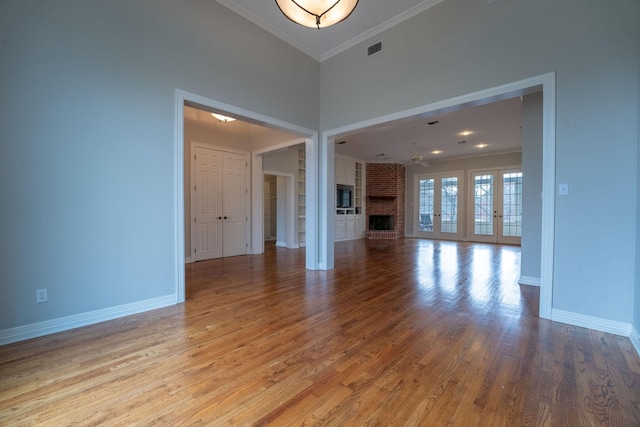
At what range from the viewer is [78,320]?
2451mm

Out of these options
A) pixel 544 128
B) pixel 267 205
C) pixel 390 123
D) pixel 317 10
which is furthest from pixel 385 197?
pixel 317 10

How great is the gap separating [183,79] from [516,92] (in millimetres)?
3678

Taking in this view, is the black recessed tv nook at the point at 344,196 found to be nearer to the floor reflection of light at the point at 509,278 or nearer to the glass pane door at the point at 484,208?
the glass pane door at the point at 484,208

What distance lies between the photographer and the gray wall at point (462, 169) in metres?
8.76

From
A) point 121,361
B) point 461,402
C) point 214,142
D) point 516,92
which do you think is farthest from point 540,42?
point 214,142

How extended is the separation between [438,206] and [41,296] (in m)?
10.5

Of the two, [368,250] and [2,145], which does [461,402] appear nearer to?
Result: [2,145]

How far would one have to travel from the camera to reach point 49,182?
2295 millimetres

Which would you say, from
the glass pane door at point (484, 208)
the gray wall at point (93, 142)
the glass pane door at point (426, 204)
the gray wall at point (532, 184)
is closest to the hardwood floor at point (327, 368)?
the gray wall at point (93, 142)

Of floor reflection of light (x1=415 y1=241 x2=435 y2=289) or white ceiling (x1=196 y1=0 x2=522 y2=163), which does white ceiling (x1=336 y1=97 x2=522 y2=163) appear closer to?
white ceiling (x1=196 y1=0 x2=522 y2=163)

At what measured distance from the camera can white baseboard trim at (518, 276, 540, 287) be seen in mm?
3815

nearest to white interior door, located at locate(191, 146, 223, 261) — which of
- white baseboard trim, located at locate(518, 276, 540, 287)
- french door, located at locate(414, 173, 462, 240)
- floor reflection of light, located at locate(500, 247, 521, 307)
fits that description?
floor reflection of light, located at locate(500, 247, 521, 307)

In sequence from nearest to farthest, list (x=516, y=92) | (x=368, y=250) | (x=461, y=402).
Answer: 1. (x=461, y=402)
2. (x=516, y=92)
3. (x=368, y=250)

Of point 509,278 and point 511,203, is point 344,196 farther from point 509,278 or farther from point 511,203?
point 509,278
